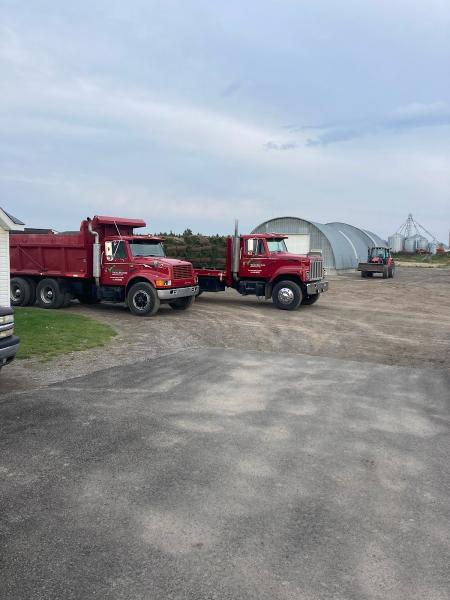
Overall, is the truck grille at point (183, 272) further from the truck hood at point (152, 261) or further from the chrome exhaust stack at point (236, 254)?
the chrome exhaust stack at point (236, 254)

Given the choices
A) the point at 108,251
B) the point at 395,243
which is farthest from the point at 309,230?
the point at 395,243

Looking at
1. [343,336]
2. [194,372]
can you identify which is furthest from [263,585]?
[343,336]

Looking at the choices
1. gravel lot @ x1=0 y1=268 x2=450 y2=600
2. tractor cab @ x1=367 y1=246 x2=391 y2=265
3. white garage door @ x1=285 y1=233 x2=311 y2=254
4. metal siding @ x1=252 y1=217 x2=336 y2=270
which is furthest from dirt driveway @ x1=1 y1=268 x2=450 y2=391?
white garage door @ x1=285 y1=233 x2=311 y2=254

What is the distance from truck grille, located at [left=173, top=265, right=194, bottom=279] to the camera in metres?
15.8

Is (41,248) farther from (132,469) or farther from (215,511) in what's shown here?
(215,511)

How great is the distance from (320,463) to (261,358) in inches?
215

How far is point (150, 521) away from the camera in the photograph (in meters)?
4.09

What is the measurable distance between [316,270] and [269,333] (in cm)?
568

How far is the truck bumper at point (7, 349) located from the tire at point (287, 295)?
1159 centimetres

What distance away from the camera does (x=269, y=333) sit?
13836mm

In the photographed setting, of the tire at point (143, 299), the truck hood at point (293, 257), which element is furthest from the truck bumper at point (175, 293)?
the truck hood at point (293, 257)

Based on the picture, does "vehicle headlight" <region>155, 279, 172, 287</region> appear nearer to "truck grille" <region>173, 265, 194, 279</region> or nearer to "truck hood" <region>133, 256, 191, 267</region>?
"truck grille" <region>173, 265, 194, 279</region>

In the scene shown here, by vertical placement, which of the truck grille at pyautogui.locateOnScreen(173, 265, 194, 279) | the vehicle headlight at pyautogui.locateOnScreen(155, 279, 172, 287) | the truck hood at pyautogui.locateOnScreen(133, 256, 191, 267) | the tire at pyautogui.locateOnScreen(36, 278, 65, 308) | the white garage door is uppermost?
the white garage door

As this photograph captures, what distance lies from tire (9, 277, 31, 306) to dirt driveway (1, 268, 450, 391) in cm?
158
